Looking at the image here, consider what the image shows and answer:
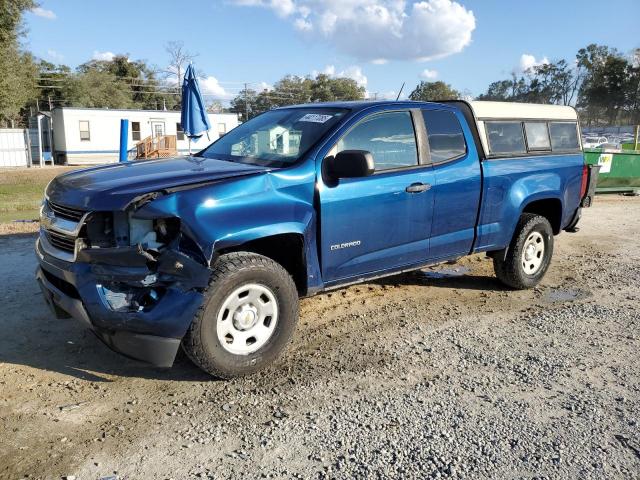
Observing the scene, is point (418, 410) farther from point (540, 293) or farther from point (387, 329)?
point (540, 293)

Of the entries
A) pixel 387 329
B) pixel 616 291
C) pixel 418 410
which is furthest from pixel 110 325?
pixel 616 291

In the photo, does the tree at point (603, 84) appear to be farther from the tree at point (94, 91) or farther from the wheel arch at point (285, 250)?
the wheel arch at point (285, 250)

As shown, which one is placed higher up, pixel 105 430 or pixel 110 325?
pixel 110 325

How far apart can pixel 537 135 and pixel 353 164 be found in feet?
9.63

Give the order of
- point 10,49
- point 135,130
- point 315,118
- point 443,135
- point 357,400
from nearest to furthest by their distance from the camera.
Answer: point 357,400 → point 315,118 → point 443,135 → point 10,49 → point 135,130

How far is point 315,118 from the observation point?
4395mm

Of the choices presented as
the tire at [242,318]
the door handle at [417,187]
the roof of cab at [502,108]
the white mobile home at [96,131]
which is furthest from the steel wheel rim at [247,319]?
Result: the white mobile home at [96,131]

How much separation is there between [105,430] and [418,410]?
184cm

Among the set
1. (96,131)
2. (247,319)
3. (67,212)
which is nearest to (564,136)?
(247,319)

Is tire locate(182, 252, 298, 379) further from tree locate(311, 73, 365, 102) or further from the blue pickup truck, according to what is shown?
tree locate(311, 73, 365, 102)

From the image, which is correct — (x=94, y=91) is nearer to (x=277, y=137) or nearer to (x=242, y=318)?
(x=277, y=137)

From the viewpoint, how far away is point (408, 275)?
6.34 metres

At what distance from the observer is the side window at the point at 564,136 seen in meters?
5.92

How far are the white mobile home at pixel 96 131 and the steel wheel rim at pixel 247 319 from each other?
30562mm
